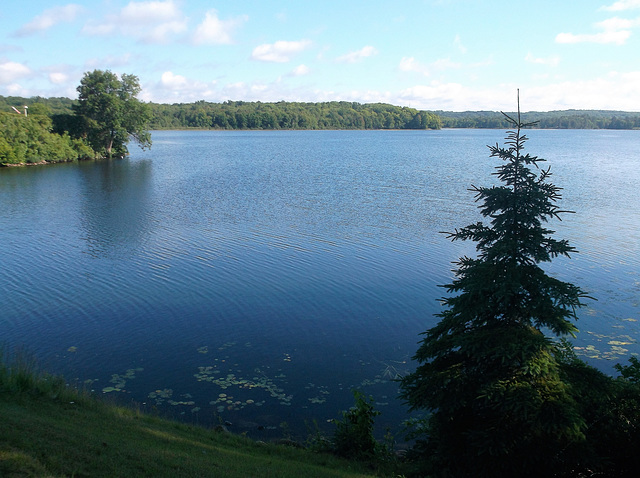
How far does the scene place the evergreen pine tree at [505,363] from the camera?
7.43 meters

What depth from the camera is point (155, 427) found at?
388 inches

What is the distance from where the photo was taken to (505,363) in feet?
25.5

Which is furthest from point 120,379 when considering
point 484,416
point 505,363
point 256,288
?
point 505,363

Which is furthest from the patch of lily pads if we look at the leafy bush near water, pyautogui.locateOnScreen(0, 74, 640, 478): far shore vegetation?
the leafy bush near water

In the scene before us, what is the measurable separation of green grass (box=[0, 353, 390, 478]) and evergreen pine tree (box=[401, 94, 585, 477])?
193 centimetres

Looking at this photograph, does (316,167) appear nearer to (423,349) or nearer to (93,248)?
(93,248)

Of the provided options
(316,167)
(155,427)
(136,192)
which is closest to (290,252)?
(155,427)

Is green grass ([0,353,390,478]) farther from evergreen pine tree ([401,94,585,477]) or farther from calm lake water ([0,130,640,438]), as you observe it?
evergreen pine tree ([401,94,585,477])

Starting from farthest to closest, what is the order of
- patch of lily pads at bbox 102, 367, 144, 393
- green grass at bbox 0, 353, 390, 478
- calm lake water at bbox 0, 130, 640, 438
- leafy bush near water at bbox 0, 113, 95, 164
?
1. leafy bush near water at bbox 0, 113, 95, 164
2. calm lake water at bbox 0, 130, 640, 438
3. patch of lily pads at bbox 102, 367, 144, 393
4. green grass at bbox 0, 353, 390, 478

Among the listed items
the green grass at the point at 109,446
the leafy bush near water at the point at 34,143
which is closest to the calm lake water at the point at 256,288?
the green grass at the point at 109,446

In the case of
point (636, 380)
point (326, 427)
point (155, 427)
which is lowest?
point (326, 427)

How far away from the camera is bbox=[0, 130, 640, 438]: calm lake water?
44.0 feet

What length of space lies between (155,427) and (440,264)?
51.8 ft

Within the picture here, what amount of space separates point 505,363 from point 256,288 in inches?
529
